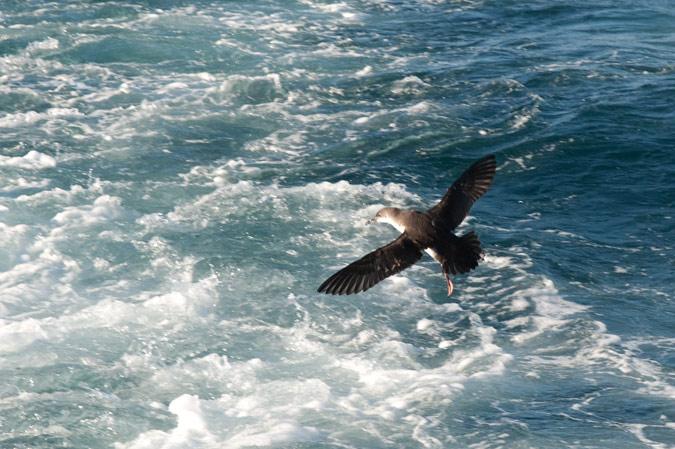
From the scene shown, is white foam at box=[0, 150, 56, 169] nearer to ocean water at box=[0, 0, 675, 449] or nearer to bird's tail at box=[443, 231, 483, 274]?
ocean water at box=[0, 0, 675, 449]

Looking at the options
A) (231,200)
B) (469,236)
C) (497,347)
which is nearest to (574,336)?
(497,347)

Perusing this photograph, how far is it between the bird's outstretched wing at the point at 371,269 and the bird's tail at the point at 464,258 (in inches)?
13.8

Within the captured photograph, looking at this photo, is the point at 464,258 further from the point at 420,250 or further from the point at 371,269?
the point at 371,269

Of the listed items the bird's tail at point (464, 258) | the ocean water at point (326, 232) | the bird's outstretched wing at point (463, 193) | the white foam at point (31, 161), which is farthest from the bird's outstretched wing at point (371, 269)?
the white foam at point (31, 161)

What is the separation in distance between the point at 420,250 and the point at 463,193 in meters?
0.95

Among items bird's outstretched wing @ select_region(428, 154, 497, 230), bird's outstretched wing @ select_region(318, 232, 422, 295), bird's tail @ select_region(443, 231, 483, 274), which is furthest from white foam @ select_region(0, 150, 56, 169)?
bird's tail @ select_region(443, 231, 483, 274)

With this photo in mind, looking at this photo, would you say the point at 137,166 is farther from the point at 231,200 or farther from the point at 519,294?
the point at 519,294

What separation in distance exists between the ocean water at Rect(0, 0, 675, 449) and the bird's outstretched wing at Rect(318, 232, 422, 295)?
1.10 m

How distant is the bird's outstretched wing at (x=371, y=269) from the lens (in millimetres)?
7180

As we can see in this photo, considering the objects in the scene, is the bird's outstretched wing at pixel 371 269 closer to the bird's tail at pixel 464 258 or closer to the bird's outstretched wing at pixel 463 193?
the bird's tail at pixel 464 258

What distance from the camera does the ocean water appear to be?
7418 millimetres

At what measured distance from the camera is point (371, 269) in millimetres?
7273

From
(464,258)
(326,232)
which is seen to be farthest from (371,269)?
(326,232)

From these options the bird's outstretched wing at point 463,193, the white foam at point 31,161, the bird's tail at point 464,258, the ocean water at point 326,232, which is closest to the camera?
the bird's tail at point 464,258
